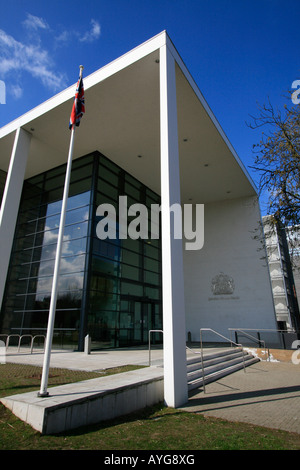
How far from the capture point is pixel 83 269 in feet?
46.0

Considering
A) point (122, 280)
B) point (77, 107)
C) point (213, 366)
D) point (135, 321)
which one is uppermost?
point (77, 107)

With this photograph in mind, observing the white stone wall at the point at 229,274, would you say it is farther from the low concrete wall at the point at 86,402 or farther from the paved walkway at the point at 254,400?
the low concrete wall at the point at 86,402

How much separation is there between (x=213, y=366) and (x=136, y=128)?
1161 centimetres

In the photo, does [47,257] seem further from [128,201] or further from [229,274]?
[229,274]

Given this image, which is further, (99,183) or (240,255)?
(240,255)

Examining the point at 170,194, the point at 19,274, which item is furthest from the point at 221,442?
the point at 19,274

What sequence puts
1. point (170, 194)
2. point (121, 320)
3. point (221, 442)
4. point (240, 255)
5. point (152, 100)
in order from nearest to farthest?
point (221, 442)
point (170, 194)
point (152, 100)
point (121, 320)
point (240, 255)

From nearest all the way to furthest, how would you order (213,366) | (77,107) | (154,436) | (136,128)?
(154,436)
(77,107)
(213,366)
(136,128)

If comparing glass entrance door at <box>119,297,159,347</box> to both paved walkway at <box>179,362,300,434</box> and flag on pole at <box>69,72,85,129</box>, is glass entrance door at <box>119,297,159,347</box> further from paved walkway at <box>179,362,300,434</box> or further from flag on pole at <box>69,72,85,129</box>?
flag on pole at <box>69,72,85,129</box>

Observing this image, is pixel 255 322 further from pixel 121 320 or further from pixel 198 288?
pixel 121 320

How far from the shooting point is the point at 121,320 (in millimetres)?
15172

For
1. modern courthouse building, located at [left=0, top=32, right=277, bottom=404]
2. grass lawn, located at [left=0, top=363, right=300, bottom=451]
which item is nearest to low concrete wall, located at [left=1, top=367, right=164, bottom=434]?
grass lawn, located at [left=0, top=363, right=300, bottom=451]

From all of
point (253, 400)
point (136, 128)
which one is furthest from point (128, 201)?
point (253, 400)

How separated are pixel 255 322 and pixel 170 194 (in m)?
15.0
